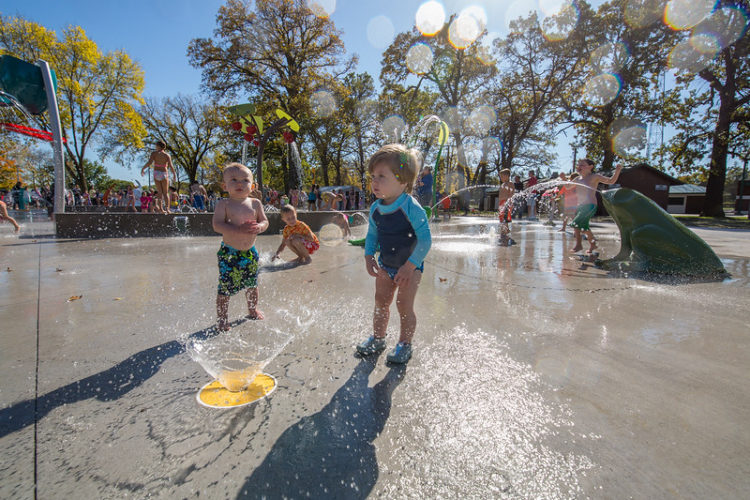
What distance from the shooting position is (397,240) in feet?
7.69

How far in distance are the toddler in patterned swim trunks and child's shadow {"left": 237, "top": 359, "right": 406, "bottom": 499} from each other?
1.41 m

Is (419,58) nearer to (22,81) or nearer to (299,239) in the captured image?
(22,81)

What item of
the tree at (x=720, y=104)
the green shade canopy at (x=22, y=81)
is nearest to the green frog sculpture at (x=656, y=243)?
the green shade canopy at (x=22, y=81)

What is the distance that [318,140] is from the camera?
30828mm

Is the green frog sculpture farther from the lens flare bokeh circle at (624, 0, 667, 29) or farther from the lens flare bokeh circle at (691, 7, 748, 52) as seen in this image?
the lens flare bokeh circle at (624, 0, 667, 29)

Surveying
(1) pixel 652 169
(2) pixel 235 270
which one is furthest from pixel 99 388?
(1) pixel 652 169

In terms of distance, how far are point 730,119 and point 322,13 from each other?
25353 millimetres

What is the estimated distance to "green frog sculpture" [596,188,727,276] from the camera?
4457 mm

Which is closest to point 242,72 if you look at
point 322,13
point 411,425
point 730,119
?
point 322,13

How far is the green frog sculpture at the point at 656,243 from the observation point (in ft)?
14.6

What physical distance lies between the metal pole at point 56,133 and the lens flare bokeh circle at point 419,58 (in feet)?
Answer: 77.3

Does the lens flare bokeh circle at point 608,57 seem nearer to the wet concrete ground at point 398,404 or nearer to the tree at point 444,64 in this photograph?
the tree at point 444,64

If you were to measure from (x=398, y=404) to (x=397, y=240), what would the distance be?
1.01m

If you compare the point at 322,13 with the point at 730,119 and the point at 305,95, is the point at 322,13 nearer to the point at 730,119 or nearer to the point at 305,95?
the point at 305,95
